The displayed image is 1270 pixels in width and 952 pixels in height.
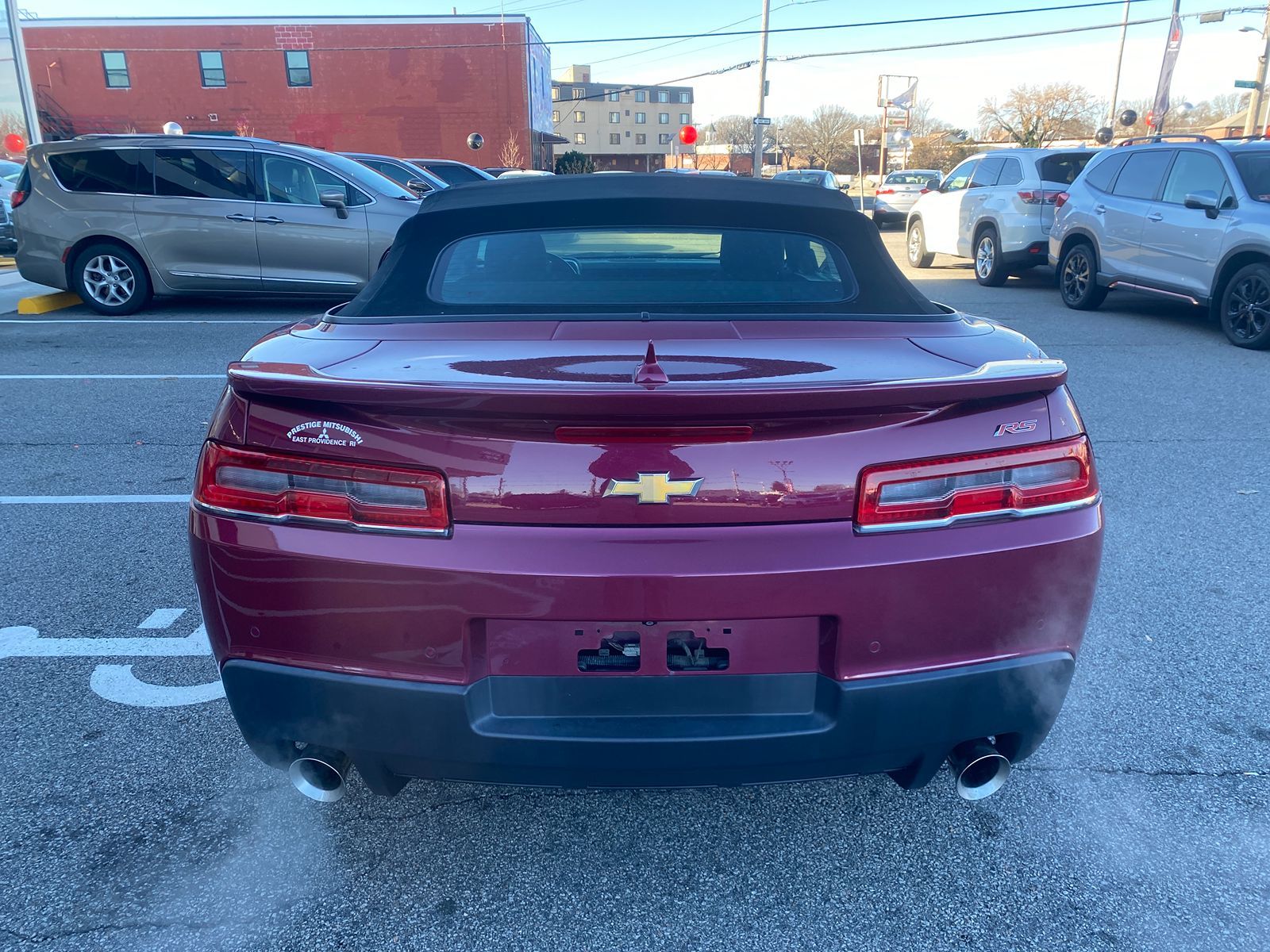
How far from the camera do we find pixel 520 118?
39750mm

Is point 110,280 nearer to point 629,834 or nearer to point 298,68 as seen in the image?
point 629,834

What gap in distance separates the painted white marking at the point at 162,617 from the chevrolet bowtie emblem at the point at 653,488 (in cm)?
244

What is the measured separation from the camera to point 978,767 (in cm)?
215

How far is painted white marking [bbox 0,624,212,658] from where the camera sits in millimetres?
3295

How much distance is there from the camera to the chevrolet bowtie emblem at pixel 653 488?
179cm

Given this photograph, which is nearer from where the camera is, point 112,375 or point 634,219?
point 634,219

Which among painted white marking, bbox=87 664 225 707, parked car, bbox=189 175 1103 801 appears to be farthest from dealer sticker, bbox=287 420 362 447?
painted white marking, bbox=87 664 225 707

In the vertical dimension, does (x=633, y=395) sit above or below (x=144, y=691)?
above

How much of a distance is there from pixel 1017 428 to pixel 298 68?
43.5 meters

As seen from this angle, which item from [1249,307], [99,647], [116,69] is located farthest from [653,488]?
[116,69]

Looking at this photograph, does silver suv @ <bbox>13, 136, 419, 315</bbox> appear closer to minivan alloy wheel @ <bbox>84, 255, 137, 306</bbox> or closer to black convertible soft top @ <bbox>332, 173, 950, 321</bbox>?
minivan alloy wheel @ <bbox>84, 255, 137, 306</bbox>

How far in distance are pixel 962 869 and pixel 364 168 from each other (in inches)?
390

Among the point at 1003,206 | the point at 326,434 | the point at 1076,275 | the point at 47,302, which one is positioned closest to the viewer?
the point at 326,434

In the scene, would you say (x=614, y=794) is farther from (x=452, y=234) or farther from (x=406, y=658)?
(x=452, y=234)
